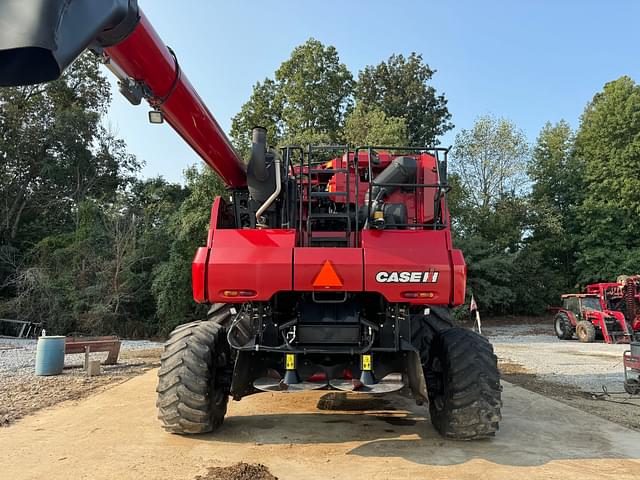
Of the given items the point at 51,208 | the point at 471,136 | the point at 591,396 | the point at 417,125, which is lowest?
the point at 591,396

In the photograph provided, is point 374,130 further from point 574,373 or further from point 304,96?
point 574,373

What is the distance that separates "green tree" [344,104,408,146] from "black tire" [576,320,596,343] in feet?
33.8

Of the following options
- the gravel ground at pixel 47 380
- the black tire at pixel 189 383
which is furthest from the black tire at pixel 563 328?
the black tire at pixel 189 383

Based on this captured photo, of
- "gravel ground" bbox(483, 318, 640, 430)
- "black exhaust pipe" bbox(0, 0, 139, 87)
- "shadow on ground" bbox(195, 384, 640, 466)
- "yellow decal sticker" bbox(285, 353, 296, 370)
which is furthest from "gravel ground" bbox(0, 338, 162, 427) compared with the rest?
"gravel ground" bbox(483, 318, 640, 430)

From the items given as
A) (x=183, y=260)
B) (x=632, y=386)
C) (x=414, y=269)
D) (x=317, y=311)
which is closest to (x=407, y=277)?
(x=414, y=269)

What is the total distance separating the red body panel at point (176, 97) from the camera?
123 inches

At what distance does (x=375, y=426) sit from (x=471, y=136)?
28.7m

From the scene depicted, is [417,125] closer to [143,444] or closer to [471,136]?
[471,136]

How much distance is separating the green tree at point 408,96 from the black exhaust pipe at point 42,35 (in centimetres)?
3515

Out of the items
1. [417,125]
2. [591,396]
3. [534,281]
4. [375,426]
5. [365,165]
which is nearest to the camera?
[375,426]

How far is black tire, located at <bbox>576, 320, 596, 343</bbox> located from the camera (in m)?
17.9

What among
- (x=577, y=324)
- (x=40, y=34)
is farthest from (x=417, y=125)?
(x=40, y=34)

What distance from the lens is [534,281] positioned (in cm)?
2872

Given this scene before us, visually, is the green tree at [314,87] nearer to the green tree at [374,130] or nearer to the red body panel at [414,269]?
the green tree at [374,130]
